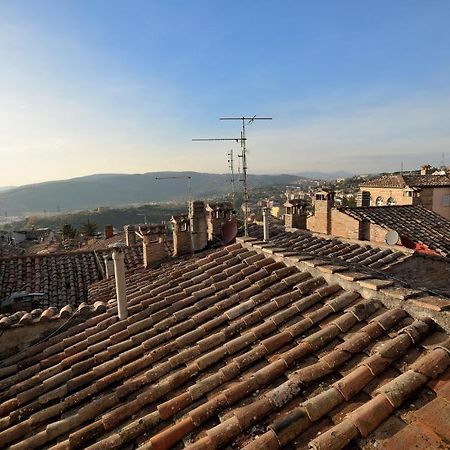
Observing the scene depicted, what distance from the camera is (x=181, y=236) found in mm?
11648

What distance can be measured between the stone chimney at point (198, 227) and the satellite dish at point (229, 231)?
0.64 meters

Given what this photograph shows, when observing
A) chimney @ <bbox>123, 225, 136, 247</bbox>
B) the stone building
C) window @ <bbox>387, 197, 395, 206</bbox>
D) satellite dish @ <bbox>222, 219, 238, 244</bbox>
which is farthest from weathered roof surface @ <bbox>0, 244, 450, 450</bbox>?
window @ <bbox>387, 197, 395, 206</bbox>

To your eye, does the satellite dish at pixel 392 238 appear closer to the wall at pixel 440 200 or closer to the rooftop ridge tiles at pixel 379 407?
the rooftop ridge tiles at pixel 379 407

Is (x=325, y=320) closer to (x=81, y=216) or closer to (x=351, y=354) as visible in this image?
(x=351, y=354)

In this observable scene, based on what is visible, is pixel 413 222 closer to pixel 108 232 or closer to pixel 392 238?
pixel 392 238

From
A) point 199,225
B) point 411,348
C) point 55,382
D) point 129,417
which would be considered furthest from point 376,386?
point 199,225

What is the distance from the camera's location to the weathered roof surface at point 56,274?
537 inches

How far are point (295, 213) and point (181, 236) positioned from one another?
5677 mm

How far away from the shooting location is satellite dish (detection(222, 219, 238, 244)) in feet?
38.1

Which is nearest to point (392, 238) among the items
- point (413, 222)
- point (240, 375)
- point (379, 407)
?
point (413, 222)

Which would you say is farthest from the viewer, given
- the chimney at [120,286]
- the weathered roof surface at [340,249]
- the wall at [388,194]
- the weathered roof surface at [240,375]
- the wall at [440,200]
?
the wall at [440,200]

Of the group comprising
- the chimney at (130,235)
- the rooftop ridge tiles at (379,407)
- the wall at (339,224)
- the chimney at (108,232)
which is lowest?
the chimney at (108,232)

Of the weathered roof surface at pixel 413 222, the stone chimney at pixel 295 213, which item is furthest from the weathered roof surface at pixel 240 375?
the weathered roof surface at pixel 413 222

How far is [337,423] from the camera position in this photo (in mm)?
2564
